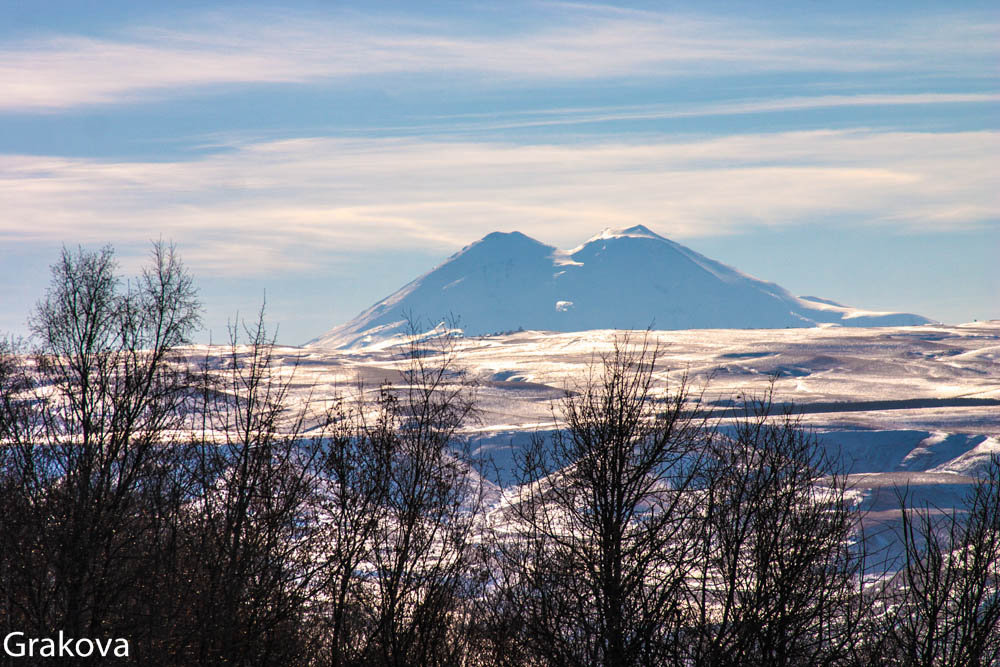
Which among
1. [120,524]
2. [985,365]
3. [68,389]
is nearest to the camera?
[120,524]

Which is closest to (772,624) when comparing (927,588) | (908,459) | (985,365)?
(927,588)

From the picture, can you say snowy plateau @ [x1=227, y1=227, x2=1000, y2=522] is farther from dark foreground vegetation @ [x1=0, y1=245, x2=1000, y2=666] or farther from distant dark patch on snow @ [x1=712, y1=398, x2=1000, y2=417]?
dark foreground vegetation @ [x1=0, y1=245, x2=1000, y2=666]

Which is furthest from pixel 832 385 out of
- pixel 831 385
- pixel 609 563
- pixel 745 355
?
pixel 609 563

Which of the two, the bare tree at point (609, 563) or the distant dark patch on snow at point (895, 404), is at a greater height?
the bare tree at point (609, 563)

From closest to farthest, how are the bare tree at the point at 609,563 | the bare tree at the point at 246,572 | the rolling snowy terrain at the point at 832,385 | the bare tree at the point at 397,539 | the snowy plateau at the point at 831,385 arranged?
the bare tree at the point at 609,563 < the bare tree at the point at 246,572 < the bare tree at the point at 397,539 < the snowy plateau at the point at 831,385 < the rolling snowy terrain at the point at 832,385

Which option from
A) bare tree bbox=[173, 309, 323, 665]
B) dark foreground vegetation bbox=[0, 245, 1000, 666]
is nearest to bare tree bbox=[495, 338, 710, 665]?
dark foreground vegetation bbox=[0, 245, 1000, 666]

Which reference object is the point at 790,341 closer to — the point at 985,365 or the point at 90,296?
the point at 985,365

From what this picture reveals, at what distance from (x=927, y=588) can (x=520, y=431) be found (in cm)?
8327

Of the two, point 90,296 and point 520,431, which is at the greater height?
point 90,296

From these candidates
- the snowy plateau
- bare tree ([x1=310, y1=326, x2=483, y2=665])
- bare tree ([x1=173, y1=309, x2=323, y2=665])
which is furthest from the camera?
the snowy plateau

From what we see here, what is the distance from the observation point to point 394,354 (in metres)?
186

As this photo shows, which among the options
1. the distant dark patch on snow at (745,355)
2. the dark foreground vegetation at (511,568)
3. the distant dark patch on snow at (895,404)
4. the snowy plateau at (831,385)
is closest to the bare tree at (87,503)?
the dark foreground vegetation at (511,568)

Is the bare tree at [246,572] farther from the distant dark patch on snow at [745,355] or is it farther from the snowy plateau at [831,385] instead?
the distant dark patch on snow at [745,355]

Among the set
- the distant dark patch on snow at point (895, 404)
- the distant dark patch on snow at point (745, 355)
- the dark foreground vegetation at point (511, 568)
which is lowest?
the distant dark patch on snow at point (895, 404)
